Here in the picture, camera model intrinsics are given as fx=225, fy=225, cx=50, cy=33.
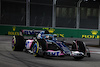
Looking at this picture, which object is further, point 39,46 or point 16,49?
point 16,49

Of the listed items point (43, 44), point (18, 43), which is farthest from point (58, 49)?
point (18, 43)

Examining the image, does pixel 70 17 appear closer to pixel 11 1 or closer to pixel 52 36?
pixel 11 1

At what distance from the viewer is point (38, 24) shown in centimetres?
3109

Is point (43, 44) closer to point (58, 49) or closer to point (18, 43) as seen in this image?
point (58, 49)

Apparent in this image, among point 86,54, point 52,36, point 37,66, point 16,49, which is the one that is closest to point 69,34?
point 52,36

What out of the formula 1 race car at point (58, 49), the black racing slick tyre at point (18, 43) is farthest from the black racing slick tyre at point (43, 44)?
the black racing slick tyre at point (18, 43)

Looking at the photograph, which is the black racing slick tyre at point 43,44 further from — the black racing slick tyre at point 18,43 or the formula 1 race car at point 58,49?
the black racing slick tyre at point 18,43

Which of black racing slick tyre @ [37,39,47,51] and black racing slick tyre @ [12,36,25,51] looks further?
black racing slick tyre @ [12,36,25,51]

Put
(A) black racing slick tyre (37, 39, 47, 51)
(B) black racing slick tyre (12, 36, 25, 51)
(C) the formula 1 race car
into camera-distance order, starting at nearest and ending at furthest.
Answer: (C) the formula 1 race car → (A) black racing slick tyre (37, 39, 47, 51) → (B) black racing slick tyre (12, 36, 25, 51)

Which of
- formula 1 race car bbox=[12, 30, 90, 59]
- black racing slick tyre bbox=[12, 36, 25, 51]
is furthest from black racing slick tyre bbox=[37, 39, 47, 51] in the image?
black racing slick tyre bbox=[12, 36, 25, 51]

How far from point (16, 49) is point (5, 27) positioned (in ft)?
50.3

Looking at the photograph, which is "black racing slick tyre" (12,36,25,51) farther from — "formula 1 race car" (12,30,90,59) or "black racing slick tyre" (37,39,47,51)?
"black racing slick tyre" (37,39,47,51)

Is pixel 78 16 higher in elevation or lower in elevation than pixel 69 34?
higher

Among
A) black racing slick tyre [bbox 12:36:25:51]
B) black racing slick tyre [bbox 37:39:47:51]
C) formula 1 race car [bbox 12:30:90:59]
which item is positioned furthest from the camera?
black racing slick tyre [bbox 12:36:25:51]
